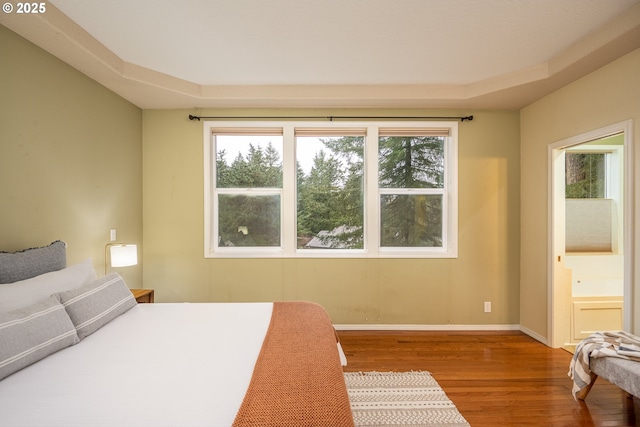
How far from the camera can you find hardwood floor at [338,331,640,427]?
75.2 inches

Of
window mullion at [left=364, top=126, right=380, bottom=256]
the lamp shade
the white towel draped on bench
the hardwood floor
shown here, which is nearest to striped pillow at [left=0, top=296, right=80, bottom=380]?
the lamp shade

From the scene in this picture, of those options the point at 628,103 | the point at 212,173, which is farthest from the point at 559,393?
the point at 212,173

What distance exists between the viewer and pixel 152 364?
1.33 m

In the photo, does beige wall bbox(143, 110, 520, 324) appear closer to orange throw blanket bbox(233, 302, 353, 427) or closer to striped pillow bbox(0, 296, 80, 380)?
orange throw blanket bbox(233, 302, 353, 427)

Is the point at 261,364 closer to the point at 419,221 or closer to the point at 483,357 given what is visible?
the point at 483,357

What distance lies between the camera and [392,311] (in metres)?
3.31

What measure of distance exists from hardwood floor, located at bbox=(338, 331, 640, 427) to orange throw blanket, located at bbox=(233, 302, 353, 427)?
1114 millimetres

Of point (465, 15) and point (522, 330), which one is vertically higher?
point (465, 15)

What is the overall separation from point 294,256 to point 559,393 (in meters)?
2.60

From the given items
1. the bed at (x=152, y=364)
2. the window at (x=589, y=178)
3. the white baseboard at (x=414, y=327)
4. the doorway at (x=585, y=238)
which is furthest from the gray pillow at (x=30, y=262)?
the window at (x=589, y=178)

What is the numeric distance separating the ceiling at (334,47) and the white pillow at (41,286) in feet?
5.38

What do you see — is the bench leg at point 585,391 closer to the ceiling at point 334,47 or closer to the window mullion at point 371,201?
the window mullion at point 371,201

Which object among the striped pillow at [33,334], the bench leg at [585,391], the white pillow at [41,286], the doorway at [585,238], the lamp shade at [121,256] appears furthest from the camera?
the doorway at [585,238]

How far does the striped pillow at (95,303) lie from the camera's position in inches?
63.7
